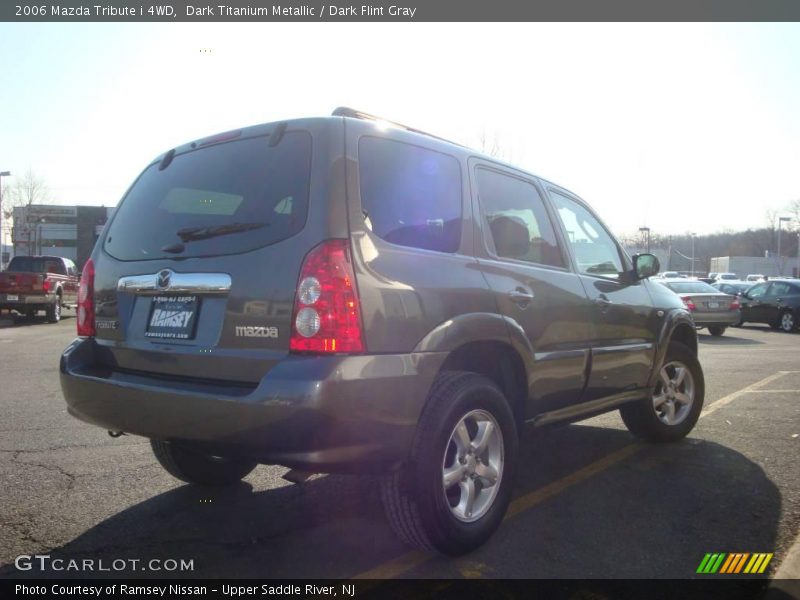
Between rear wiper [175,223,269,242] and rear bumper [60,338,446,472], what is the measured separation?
0.64 meters

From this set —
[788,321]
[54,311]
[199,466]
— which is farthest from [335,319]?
[788,321]

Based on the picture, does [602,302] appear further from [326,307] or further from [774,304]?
[774,304]

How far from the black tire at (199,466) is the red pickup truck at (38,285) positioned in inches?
529

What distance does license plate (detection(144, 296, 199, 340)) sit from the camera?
268cm

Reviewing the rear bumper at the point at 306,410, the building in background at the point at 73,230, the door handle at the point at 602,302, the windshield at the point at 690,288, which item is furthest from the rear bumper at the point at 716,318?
the building in background at the point at 73,230

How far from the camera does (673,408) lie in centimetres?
509

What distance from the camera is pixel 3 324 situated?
17562 millimetres

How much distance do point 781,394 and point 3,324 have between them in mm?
18977

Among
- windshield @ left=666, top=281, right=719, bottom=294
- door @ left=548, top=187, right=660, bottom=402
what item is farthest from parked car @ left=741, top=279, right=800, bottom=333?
door @ left=548, top=187, right=660, bottom=402

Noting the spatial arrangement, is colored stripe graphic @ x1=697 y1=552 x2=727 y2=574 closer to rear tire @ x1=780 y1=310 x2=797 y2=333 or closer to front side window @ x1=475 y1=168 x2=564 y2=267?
front side window @ x1=475 y1=168 x2=564 y2=267

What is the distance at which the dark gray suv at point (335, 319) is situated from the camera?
2.41 metres

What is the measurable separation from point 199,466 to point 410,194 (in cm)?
210

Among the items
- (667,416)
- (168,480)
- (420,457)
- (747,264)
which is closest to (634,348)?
(667,416)
